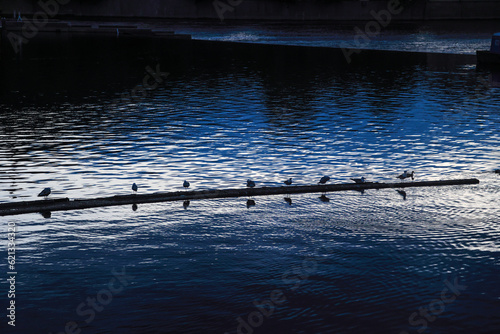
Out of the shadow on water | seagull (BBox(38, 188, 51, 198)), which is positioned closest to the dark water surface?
seagull (BBox(38, 188, 51, 198))

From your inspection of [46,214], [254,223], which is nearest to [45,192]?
[46,214]

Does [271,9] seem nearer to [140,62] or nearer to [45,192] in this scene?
[140,62]

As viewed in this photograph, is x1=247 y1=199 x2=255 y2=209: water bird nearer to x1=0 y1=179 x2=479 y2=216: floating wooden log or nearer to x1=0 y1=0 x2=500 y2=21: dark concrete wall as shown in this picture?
x1=0 y1=179 x2=479 y2=216: floating wooden log

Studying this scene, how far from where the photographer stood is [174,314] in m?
8.11

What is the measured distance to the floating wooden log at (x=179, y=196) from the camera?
464 inches

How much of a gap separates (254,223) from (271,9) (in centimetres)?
8127

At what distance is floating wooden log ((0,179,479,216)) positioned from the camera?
11797 millimetres

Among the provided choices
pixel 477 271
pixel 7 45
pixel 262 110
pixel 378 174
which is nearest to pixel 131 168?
pixel 378 174

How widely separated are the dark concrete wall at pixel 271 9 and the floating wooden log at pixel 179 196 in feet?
238

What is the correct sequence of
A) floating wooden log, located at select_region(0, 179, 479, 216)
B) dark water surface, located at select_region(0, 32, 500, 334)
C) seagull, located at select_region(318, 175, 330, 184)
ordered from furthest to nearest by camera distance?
seagull, located at select_region(318, 175, 330, 184), floating wooden log, located at select_region(0, 179, 479, 216), dark water surface, located at select_region(0, 32, 500, 334)

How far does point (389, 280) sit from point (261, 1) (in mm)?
83072

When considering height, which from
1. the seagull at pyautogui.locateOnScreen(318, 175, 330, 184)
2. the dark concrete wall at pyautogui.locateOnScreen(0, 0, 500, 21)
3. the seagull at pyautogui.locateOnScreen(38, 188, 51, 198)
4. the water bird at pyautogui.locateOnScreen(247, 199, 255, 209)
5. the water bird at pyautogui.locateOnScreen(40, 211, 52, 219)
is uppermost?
the dark concrete wall at pyautogui.locateOnScreen(0, 0, 500, 21)

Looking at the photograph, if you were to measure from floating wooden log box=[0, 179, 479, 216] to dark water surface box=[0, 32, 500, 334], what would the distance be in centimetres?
19

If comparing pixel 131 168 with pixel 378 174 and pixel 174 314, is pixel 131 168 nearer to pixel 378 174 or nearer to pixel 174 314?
pixel 378 174
